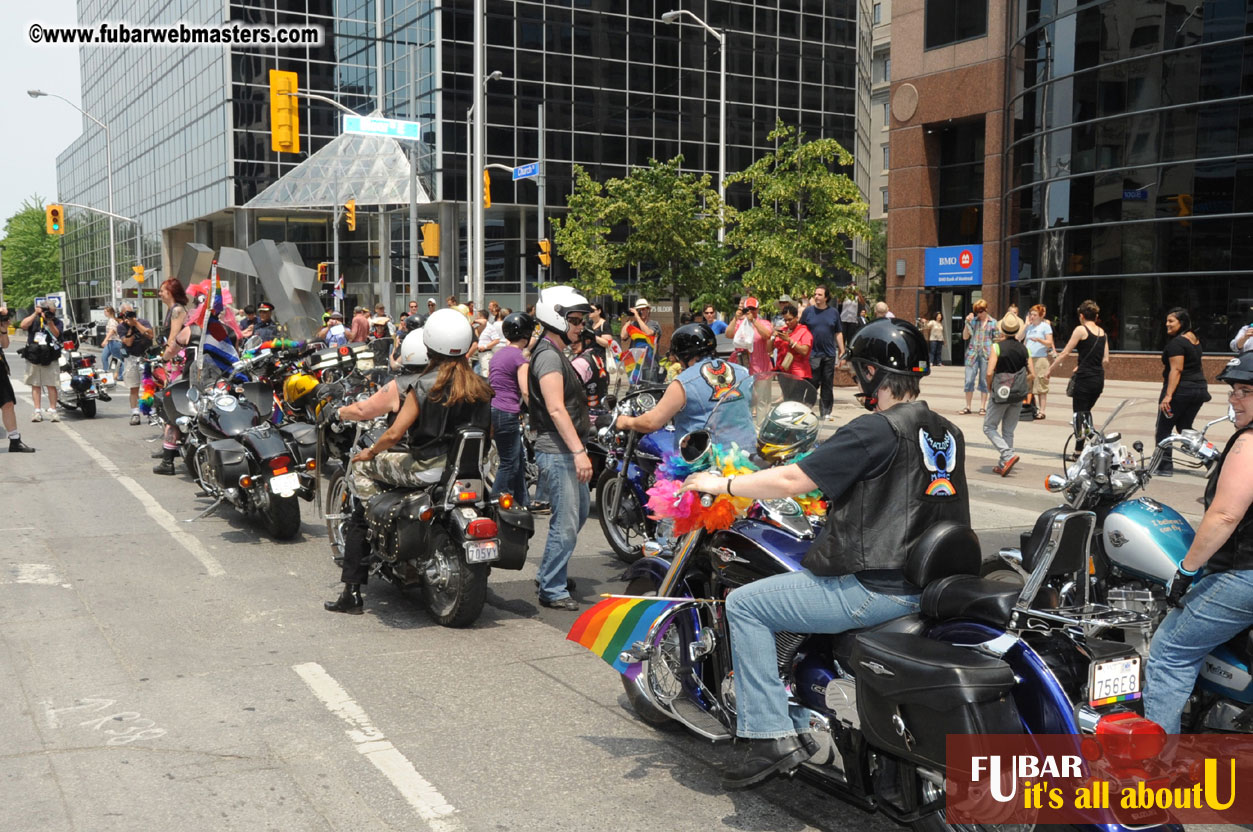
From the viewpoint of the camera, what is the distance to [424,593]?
6.78 meters

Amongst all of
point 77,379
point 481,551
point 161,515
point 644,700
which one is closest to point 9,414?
point 77,379

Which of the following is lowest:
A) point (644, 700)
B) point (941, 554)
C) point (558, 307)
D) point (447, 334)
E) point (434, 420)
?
point (644, 700)

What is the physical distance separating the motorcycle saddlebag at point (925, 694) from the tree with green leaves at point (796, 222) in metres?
19.5

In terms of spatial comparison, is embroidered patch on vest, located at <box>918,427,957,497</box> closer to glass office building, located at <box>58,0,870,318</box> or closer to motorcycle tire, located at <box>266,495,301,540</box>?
motorcycle tire, located at <box>266,495,301,540</box>

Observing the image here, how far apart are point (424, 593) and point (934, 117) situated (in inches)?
1172

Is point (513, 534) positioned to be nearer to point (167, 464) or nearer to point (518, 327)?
point (518, 327)

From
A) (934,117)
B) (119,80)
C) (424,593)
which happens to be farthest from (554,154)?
(424,593)

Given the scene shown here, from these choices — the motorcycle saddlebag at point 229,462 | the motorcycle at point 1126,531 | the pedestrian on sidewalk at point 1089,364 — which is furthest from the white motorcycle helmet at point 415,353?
the pedestrian on sidewalk at point 1089,364

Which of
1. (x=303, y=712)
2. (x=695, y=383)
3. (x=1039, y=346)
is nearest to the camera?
(x=303, y=712)

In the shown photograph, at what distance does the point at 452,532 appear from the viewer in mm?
6512

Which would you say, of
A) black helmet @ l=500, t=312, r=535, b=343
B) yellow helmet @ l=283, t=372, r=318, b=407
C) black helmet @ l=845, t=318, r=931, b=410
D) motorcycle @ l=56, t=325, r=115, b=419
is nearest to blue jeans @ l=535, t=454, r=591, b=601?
black helmet @ l=500, t=312, r=535, b=343

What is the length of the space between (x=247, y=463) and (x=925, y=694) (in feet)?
23.0

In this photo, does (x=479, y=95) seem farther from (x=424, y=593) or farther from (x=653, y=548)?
(x=653, y=548)

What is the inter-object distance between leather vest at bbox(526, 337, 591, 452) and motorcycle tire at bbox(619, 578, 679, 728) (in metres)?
1.99
